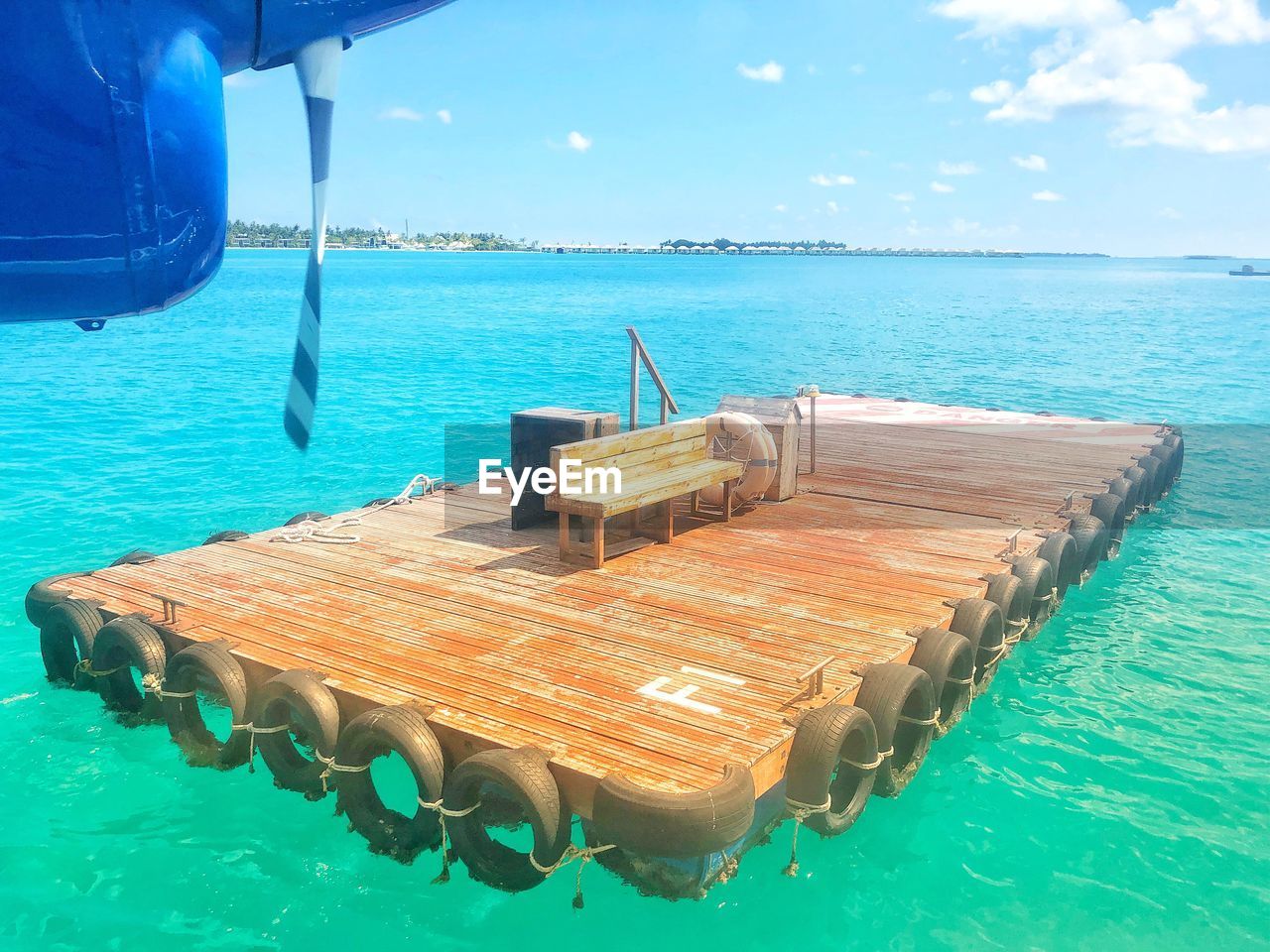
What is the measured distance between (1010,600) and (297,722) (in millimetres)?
6177

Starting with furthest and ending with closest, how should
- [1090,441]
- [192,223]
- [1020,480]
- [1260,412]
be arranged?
[1260,412] → [1090,441] → [1020,480] → [192,223]

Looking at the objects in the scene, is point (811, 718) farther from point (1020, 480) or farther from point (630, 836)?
point (1020, 480)

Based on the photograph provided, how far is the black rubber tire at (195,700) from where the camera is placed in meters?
6.66

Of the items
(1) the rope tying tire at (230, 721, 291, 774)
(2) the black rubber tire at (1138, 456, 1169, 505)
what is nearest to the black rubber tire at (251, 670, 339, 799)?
(1) the rope tying tire at (230, 721, 291, 774)

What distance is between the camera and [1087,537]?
10.7 m

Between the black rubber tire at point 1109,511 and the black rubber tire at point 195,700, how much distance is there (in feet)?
33.0

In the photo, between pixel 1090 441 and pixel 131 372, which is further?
pixel 131 372

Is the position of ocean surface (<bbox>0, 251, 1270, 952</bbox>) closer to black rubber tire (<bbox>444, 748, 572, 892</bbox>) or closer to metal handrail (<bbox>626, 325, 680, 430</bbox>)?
black rubber tire (<bbox>444, 748, 572, 892</bbox>)

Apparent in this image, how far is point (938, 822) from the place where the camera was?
723cm

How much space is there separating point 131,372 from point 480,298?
225 feet

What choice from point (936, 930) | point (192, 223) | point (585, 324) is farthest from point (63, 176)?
point (585, 324)

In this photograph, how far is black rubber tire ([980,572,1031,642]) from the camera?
8.52 metres

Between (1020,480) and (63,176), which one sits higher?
(63,176)

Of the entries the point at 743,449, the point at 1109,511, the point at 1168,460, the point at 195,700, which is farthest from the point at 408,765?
the point at 1168,460
